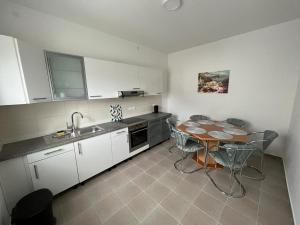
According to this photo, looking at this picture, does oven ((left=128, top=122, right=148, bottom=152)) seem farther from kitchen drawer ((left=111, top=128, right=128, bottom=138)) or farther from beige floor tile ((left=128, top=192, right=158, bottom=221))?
beige floor tile ((left=128, top=192, right=158, bottom=221))

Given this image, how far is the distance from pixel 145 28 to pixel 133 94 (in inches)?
50.9

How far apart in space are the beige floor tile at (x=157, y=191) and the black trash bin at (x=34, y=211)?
1.23 meters

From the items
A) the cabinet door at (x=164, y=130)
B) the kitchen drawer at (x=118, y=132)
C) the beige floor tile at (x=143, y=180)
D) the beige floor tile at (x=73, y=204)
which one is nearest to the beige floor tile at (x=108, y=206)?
the beige floor tile at (x=73, y=204)

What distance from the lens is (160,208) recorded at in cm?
167

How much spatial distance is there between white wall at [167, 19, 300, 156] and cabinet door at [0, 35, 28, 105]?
11.6 feet

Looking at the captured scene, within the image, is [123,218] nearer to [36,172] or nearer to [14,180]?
[36,172]

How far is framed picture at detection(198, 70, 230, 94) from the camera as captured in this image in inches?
119

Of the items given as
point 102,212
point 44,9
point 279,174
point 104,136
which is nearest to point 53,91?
point 104,136

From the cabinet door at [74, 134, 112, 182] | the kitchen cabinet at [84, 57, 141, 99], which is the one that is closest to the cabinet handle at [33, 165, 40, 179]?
the cabinet door at [74, 134, 112, 182]

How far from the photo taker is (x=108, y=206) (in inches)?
67.5

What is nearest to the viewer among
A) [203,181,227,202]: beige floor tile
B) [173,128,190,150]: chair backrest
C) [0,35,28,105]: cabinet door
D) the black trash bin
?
the black trash bin

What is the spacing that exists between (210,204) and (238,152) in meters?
0.80

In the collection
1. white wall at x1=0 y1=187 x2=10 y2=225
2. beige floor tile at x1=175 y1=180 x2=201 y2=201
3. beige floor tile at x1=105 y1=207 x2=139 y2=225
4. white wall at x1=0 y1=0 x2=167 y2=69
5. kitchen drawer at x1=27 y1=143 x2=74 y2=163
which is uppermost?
white wall at x1=0 y1=0 x2=167 y2=69

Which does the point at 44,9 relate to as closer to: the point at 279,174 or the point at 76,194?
the point at 76,194
